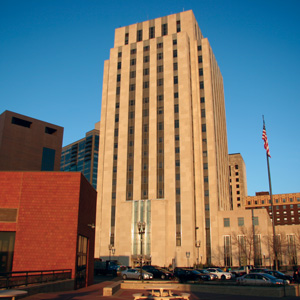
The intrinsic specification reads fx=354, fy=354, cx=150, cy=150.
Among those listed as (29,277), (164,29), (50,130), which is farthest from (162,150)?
(29,277)

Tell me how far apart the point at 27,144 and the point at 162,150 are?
124 feet

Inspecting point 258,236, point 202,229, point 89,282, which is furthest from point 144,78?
point 89,282

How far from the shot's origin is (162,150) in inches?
3302

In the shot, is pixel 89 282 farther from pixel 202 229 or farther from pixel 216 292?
pixel 202 229

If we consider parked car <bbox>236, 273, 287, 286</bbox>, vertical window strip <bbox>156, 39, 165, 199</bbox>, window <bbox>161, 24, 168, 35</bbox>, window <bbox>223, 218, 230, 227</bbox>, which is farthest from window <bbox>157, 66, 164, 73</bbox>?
parked car <bbox>236, 273, 287, 286</bbox>

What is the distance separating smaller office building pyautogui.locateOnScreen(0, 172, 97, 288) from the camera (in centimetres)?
2780

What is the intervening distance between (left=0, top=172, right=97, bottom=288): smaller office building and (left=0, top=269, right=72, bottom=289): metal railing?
1.03 m

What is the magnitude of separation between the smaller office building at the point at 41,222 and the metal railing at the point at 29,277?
1.03 m

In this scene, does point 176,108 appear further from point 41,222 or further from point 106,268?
point 41,222

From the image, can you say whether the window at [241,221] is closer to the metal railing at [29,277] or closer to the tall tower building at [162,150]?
the tall tower building at [162,150]

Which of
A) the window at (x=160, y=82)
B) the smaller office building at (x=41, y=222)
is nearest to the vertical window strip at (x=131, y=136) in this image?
the window at (x=160, y=82)

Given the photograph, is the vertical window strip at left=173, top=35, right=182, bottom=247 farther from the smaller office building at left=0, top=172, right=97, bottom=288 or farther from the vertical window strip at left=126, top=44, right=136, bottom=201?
the smaller office building at left=0, top=172, right=97, bottom=288

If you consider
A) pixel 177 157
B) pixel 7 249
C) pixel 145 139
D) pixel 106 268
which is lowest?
pixel 106 268

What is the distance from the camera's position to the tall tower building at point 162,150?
3044 inches
